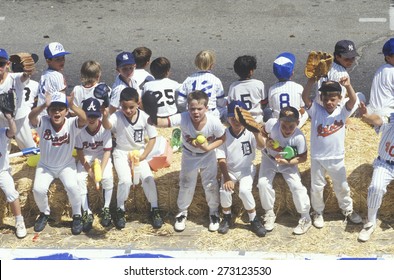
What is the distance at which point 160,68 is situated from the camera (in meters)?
11.9

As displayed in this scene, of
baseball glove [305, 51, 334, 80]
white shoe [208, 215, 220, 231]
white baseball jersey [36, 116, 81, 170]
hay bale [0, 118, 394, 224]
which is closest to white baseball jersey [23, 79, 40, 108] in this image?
hay bale [0, 118, 394, 224]

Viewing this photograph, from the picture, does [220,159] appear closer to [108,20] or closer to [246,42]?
[246,42]

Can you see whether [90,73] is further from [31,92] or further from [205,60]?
[205,60]

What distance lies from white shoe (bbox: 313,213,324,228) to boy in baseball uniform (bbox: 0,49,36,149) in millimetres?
3845

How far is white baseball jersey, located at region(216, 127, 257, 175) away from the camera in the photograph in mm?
10727

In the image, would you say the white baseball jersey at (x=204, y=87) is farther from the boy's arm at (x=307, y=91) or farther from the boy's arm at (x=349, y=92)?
the boy's arm at (x=349, y=92)

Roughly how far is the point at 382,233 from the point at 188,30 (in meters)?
7.76

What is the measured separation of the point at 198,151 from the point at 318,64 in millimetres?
1738

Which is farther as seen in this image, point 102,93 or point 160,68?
point 160,68

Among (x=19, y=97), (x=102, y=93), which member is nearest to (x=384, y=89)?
(x=102, y=93)

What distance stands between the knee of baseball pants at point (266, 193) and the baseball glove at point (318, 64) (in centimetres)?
135

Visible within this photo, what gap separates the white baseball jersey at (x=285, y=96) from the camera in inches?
457

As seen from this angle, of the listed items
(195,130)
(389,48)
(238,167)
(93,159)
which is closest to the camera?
(195,130)

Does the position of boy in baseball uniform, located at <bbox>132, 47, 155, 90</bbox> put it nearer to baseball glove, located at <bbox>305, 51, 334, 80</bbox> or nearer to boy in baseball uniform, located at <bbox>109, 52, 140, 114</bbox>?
boy in baseball uniform, located at <bbox>109, 52, 140, 114</bbox>
